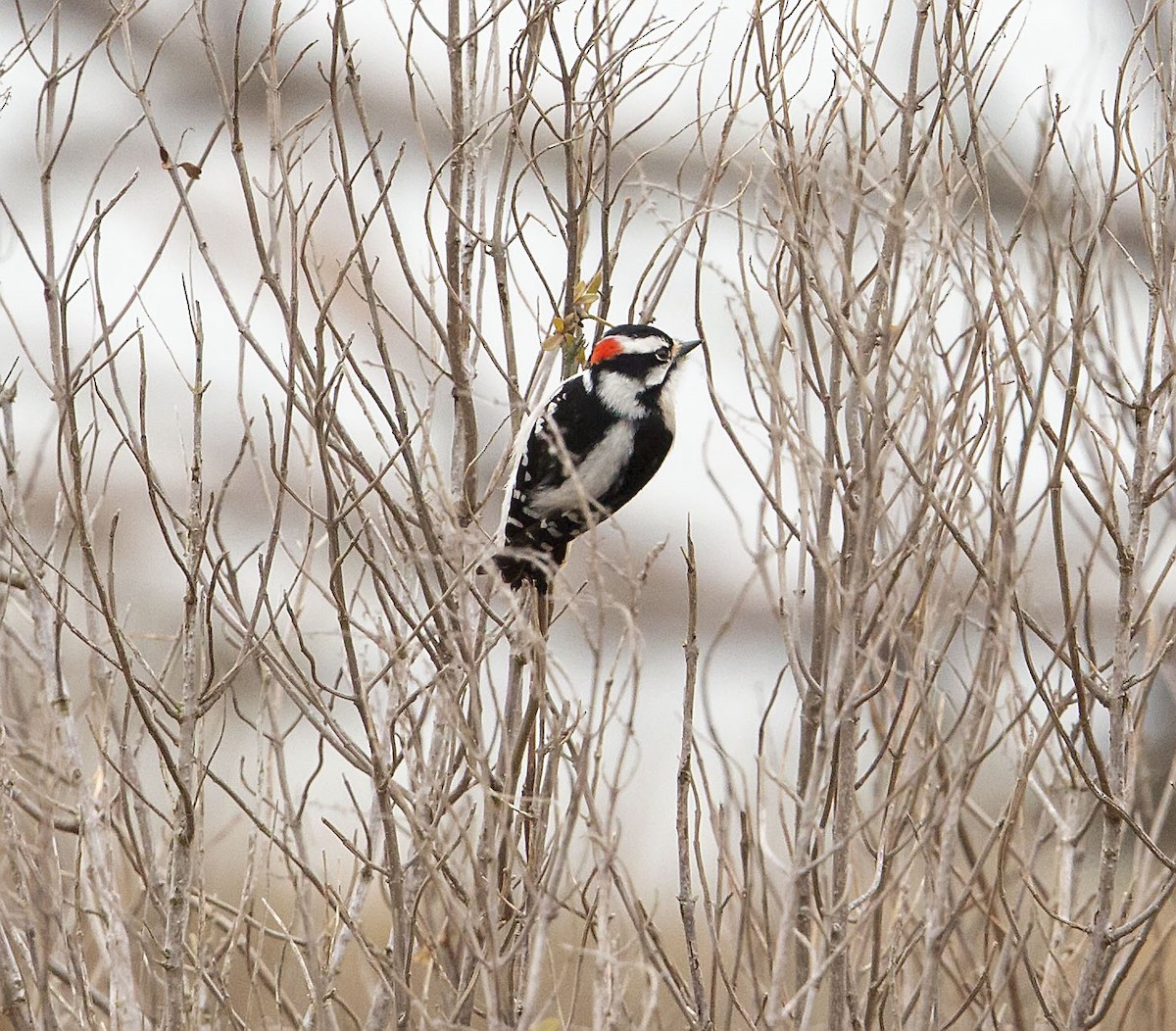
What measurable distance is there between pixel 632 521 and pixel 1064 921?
11.0 meters

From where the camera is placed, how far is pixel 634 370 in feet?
14.2

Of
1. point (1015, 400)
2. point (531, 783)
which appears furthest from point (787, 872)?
point (1015, 400)

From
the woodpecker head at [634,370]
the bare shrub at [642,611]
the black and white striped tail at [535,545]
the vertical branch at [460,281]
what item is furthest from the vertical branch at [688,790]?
the woodpecker head at [634,370]

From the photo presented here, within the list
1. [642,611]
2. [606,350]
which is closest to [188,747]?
[642,611]

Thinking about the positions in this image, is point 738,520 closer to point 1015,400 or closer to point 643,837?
point 1015,400

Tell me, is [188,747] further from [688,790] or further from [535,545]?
[535,545]

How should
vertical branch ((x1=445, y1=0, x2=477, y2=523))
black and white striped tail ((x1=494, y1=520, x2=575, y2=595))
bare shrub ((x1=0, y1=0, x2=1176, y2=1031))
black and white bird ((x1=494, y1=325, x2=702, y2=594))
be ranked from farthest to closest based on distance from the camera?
1. black and white bird ((x1=494, y1=325, x2=702, y2=594))
2. black and white striped tail ((x1=494, y1=520, x2=575, y2=595))
3. vertical branch ((x1=445, y1=0, x2=477, y2=523))
4. bare shrub ((x1=0, y1=0, x2=1176, y2=1031))

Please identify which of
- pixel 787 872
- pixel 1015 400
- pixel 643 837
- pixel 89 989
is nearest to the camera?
pixel 787 872

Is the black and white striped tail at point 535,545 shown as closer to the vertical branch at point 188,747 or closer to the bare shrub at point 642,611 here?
the bare shrub at point 642,611

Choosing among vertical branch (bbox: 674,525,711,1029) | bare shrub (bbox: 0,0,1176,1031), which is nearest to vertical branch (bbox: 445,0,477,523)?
bare shrub (bbox: 0,0,1176,1031)

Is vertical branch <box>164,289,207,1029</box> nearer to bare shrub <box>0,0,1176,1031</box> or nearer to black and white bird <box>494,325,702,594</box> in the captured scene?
bare shrub <box>0,0,1176,1031</box>

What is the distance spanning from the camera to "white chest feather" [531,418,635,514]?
4195 millimetres

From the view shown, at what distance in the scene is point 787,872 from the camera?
2.50 m

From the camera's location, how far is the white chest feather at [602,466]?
4195 millimetres
